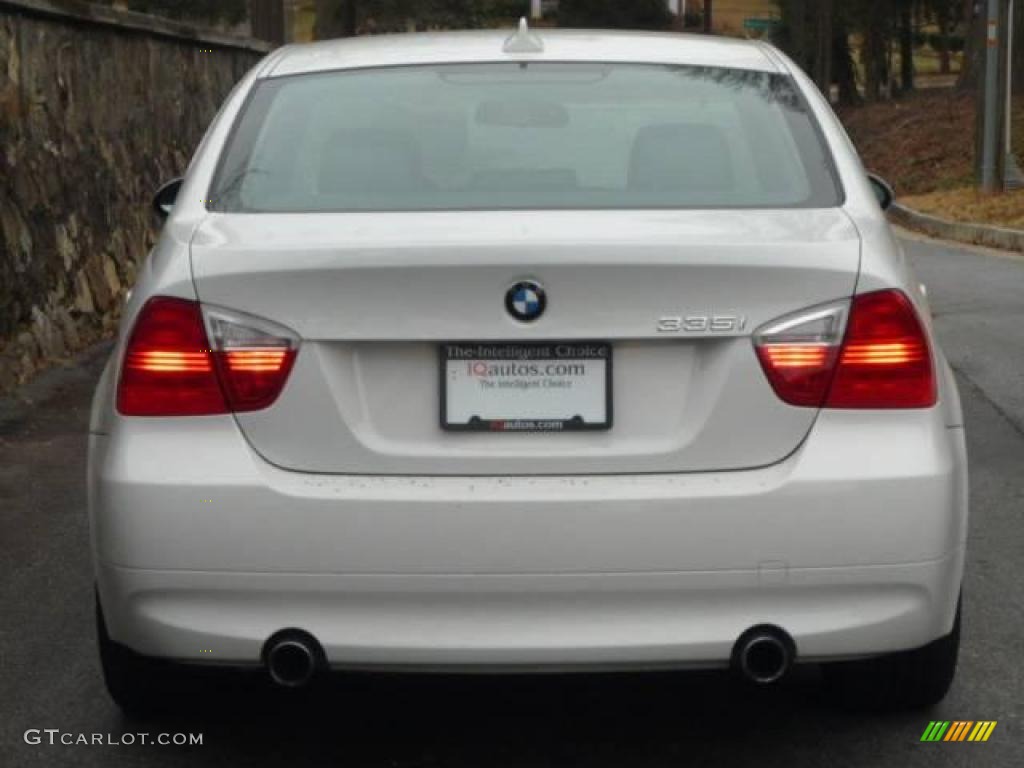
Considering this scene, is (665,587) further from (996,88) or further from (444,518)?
(996,88)

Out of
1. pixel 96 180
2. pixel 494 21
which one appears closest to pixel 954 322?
pixel 96 180

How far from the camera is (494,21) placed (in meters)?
64.5

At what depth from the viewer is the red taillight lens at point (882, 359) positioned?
404cm

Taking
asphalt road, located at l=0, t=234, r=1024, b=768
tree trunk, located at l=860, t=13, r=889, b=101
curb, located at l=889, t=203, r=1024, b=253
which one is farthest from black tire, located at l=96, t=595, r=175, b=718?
tree trunk, located at l=860, t=13, r=889, b=101

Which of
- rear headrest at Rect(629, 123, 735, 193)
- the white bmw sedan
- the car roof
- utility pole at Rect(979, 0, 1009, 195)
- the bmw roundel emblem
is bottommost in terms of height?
utility pole at Rect(979, 0, 1009, 195)

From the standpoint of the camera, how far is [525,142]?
15.4ft

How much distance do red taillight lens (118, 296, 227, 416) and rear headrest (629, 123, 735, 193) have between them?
1.04 meters

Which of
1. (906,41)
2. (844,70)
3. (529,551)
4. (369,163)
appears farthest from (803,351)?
(906,41)

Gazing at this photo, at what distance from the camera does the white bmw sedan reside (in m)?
3.96

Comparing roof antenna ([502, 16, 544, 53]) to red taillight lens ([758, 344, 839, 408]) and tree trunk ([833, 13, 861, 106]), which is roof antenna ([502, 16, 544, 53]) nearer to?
red taillight lens ([758, 344, 839, 408])

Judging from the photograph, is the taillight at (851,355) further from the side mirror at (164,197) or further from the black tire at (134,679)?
the side mirror at (164,197)

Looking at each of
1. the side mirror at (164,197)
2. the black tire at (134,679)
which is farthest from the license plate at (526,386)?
the side mirror at (164,197)

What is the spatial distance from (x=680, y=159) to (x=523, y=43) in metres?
0.63

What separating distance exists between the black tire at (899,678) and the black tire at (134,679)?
5.02 feet
